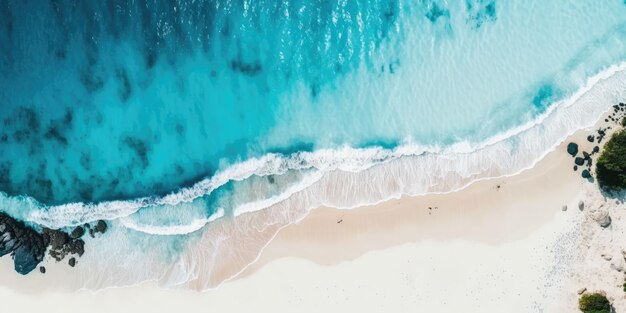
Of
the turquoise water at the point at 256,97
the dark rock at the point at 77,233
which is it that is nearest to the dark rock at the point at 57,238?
the dark rock at the point at 77,233

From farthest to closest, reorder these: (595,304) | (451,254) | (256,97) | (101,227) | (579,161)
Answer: (101,227), (256,97), (451,254), (579,161), (595,304)

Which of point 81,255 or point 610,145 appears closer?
point 610,145

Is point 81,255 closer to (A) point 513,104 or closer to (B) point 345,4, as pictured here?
(B) point 345,4

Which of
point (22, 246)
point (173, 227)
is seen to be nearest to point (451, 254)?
point (173, 227)

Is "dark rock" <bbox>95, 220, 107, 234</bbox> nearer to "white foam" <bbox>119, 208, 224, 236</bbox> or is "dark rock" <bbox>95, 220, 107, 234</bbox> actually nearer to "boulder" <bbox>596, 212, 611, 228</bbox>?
"white foam" <bbox>119, 208, 224, 236</bbox>

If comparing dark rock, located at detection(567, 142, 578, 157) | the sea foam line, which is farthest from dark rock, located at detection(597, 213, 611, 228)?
the sea foam line

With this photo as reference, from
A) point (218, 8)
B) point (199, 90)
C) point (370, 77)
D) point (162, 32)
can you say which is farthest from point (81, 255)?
point (370, 77)

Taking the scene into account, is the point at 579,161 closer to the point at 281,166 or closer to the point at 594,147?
the point at 594,147
